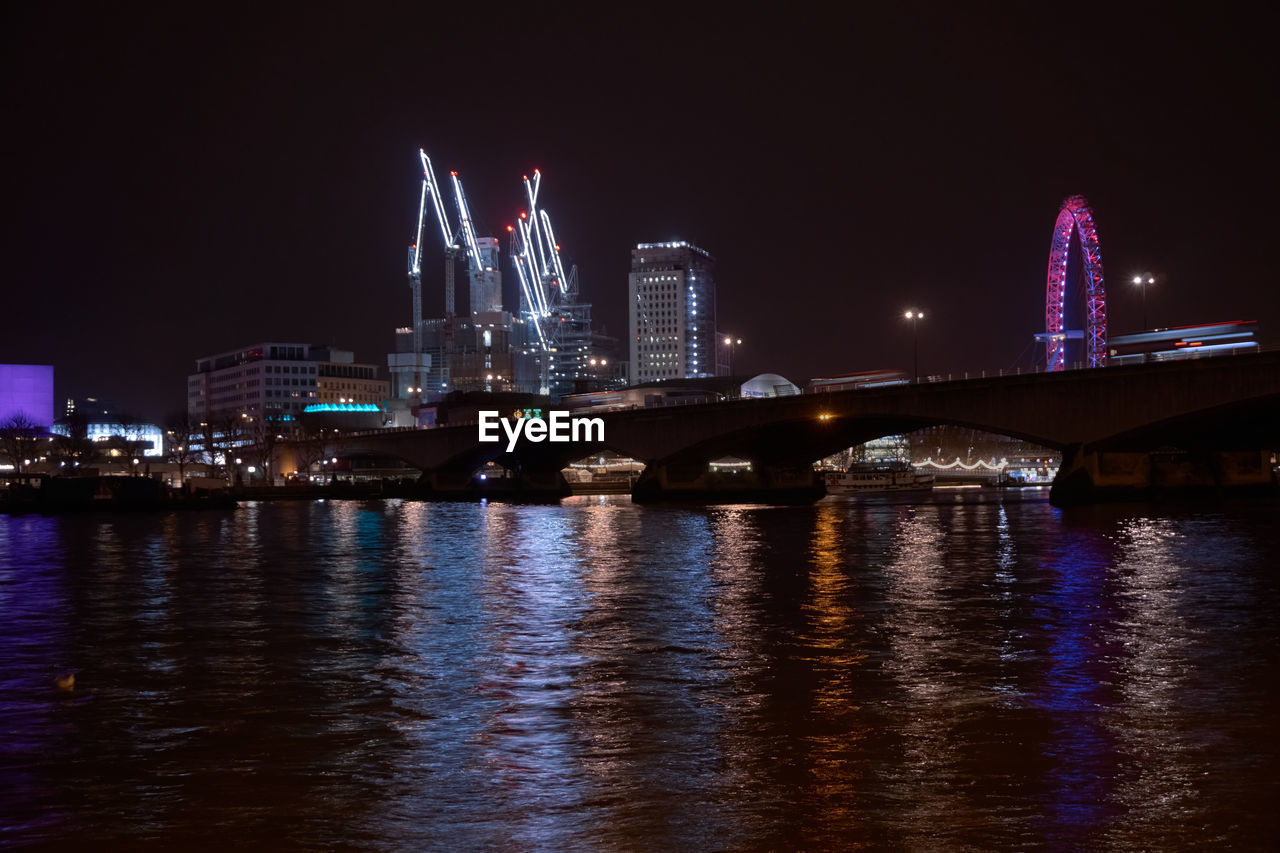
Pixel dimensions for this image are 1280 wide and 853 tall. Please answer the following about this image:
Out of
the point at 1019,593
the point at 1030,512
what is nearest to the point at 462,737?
the point at 1019,593

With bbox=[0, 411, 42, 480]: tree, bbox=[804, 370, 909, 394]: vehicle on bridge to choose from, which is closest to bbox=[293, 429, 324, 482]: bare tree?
bbox=[0, 411, 42, 480]: tree

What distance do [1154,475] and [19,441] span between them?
5458 inches

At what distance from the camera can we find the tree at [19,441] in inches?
6358

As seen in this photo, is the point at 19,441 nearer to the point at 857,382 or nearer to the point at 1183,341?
the point at 857,382

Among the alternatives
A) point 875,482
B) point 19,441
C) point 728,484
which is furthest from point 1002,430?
point 19,441

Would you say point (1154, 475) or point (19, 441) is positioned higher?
point (19, 441)

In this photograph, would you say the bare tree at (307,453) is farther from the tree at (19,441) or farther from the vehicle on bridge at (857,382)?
the vehicle on bridge at (857,382)

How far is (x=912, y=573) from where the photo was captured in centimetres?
3956

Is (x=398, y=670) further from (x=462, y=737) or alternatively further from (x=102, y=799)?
(x=102, y=799)

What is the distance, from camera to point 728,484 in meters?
115

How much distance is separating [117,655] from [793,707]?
1391 centimetres

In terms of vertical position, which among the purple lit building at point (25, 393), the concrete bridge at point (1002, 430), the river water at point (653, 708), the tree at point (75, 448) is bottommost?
the river water at point (653, 708)

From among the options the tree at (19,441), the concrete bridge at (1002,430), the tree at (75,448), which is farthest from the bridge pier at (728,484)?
the tree at (75,448)

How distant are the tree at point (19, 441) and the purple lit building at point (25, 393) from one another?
521cm
